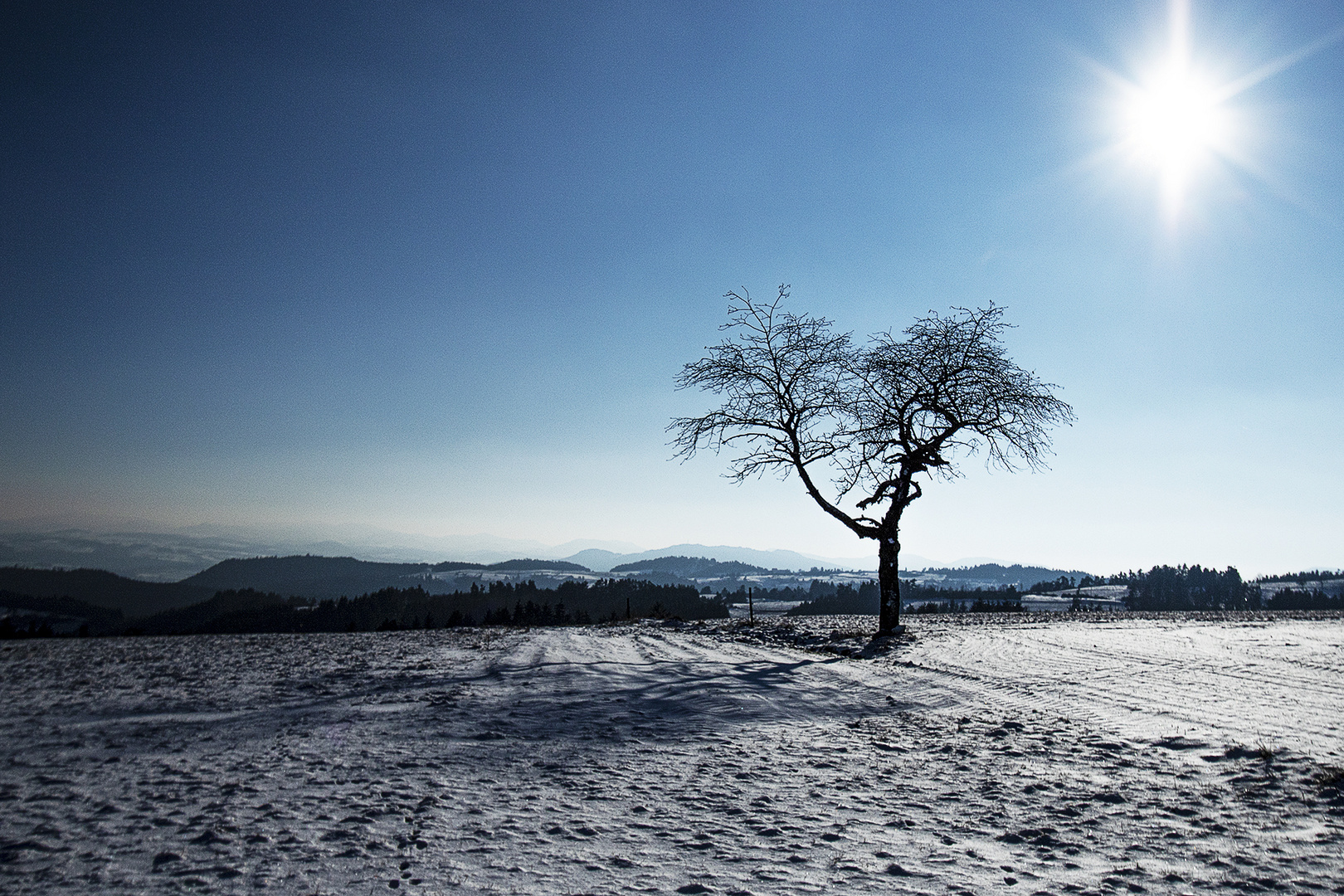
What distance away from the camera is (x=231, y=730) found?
19.2 ft

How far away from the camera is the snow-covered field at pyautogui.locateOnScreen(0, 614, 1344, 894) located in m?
3.09

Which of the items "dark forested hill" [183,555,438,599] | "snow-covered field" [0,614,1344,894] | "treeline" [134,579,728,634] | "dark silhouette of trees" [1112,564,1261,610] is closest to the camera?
"snow-covered field" [0,614,1344,894]

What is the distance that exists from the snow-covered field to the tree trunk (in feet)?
23.4

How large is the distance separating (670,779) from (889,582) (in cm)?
1440

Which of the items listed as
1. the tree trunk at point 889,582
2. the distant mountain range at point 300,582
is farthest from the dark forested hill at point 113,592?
the tree trunk at point 889,582

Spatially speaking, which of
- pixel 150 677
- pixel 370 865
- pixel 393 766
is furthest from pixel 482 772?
pixel 150 677

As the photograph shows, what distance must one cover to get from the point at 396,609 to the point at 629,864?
7764 cm

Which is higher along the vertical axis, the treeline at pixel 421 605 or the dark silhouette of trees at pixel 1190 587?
the dark silhouette of trees at pixel 1190 587

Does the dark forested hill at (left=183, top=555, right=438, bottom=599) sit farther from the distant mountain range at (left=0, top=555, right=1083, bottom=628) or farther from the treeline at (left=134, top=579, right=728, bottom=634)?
the treeline at (left=134, top=579, right=728, bottom=634)

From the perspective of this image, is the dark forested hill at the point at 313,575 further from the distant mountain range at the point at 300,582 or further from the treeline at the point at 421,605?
the treeline at the point at 421,605

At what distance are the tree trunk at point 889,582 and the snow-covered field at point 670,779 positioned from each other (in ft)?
23.4

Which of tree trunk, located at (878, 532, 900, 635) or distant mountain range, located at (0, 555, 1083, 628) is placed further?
distant mountain range, located at (0, 555, 1083, 628)

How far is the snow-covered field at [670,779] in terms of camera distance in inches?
122

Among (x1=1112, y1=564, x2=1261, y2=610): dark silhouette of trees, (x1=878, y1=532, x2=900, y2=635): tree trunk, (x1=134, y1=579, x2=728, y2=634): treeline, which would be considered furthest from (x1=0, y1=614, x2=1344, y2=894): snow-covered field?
(x1=1112, y1=564, x2=1261, y2=610): dark silhouette of trees
